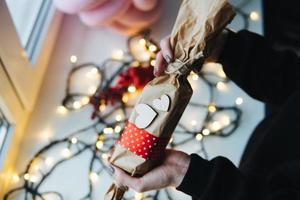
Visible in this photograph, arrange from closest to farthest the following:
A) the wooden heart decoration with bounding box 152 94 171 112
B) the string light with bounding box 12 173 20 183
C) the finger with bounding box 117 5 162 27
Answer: the wooden heart decoration with bounding box 152 94 171 112 → the string light with bounding box 12 173 20 183 → the finger with bounding box 117 5 162 27

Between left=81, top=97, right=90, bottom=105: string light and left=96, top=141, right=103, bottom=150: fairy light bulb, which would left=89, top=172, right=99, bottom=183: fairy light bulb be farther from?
left=81, top=97, right=90, bottom=105: string light

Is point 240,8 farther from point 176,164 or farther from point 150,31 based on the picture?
point 176,164

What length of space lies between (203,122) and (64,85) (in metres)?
0.30

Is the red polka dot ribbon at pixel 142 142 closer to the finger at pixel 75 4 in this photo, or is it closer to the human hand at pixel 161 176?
the human hand at pixel 161 176

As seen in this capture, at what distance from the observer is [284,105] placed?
698mm

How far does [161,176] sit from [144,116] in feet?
0.31

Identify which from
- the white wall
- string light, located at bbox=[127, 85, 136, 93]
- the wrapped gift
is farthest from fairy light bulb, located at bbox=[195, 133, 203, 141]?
the wrapped gift

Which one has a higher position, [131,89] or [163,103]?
[163,103]

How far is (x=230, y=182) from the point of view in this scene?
1.97ft

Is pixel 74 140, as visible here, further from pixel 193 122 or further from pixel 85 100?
pixel 193 122

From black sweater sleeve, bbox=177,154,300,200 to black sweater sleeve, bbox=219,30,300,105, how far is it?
6.1 inches

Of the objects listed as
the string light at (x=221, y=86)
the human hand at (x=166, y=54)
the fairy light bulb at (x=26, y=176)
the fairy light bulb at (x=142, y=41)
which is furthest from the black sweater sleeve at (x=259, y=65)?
the fairy light bulb at (x=26, y=176)

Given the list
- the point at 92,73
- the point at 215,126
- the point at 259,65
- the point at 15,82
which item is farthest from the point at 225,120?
the point at 15,82

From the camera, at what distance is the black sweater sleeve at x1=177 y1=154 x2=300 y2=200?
0.59m
